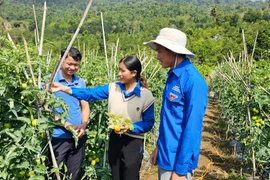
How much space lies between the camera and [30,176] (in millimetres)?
1931

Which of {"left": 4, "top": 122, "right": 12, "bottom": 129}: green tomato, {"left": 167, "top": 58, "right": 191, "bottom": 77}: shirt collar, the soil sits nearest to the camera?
{"left": 4, "top": 122, "right": 12, "bottom": 129}: green tomato

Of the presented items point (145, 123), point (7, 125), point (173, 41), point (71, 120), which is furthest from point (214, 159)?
point (7, 125)

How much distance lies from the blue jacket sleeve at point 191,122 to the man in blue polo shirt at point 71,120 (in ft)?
3.49

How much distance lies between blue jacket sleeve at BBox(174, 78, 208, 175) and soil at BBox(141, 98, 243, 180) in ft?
8.53

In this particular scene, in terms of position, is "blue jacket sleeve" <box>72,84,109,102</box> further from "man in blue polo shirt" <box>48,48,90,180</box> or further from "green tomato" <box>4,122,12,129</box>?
"green tomato" <box>4,122,12,129</box>

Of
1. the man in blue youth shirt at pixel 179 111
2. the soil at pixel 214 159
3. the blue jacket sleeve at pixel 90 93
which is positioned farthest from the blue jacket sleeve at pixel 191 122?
the soil at pixel 214 159

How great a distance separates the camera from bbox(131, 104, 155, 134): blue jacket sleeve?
2764 millimetres

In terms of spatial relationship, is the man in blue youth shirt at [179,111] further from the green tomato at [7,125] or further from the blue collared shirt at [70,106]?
the green tomato at [7,125]

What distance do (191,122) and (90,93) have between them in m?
1.10

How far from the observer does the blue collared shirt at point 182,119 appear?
2125 millimetres

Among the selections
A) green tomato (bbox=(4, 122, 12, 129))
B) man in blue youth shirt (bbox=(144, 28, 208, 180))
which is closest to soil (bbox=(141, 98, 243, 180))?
man in blue youth shirt (bbox=(144, 28, 208, 180))

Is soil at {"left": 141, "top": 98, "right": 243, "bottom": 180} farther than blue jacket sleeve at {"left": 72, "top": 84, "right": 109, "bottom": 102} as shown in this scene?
Yes

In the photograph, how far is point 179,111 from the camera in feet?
7.26

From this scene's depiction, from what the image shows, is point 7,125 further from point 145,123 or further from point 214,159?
point 214,159
